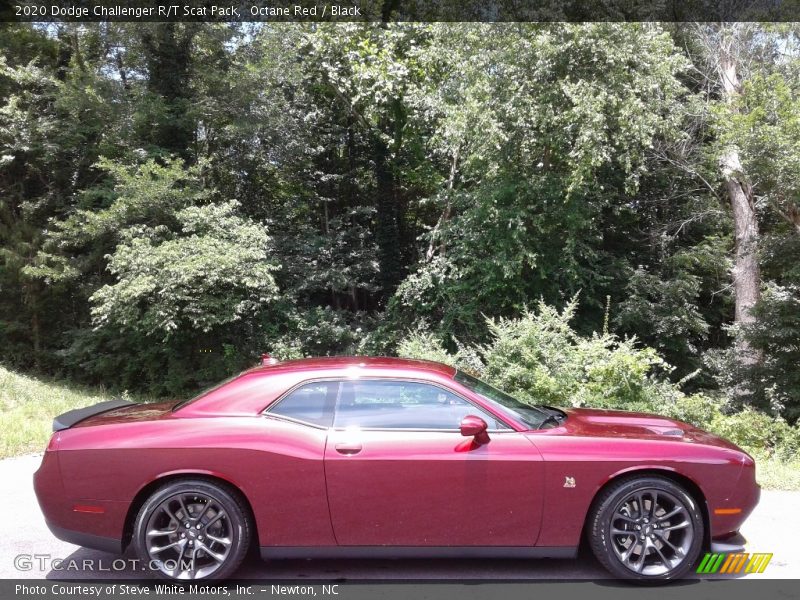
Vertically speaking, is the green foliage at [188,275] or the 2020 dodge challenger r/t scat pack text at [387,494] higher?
the green foliage at [188,275]

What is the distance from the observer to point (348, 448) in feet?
12.4

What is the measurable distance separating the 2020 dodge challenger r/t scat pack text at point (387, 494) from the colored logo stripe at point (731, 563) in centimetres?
9

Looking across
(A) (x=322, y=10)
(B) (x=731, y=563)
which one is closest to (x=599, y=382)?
(B) (x=731, y=563)

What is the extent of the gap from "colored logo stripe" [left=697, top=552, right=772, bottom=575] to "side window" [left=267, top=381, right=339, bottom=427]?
2.62 metres

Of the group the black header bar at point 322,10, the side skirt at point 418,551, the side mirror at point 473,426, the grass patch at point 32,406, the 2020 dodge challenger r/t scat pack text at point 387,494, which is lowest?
the grass patch at point 32,406

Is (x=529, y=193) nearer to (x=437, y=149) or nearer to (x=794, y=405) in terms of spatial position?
(x=437, y=149)

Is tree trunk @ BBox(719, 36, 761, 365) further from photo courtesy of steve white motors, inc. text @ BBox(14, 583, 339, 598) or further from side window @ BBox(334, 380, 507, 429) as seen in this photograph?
photo courtesy of steve white motors, inc. text @ BBox(14, 583, 339, 598)

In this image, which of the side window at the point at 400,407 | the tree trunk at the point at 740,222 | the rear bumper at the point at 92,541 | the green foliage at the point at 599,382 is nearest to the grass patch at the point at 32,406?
the rear bumper at the point at 92,541

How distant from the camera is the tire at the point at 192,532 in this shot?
3.73 m

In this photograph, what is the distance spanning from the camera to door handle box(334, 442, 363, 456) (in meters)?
3.78

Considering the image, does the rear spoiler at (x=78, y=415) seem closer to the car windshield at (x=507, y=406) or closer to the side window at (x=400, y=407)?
the side window at (x=400, y=407)

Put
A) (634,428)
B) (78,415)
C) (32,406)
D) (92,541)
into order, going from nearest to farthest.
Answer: (92,541) → (634,428) → (78,415) → (32,406)

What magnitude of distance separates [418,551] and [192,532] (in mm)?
1433

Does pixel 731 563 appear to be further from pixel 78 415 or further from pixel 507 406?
pixel 78 415
